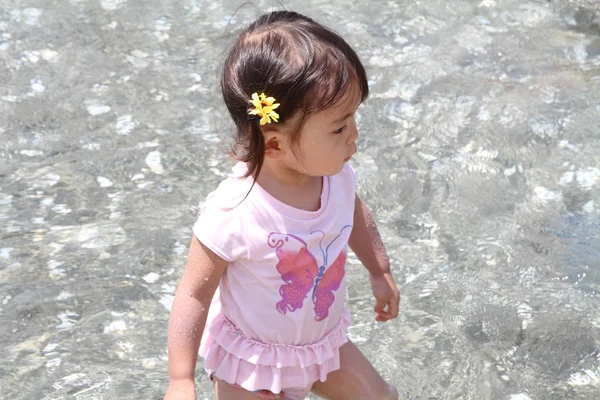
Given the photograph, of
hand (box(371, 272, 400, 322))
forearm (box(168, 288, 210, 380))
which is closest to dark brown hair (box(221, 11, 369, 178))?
forearm (box(168, 288, 210, 380))

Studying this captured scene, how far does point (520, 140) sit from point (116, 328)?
1.84 m

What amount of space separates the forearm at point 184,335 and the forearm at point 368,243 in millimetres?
499

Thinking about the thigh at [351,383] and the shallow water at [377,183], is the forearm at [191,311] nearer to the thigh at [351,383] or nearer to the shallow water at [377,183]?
the thigh at [351,383]

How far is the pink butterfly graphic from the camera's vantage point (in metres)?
1.98

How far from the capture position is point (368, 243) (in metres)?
2.29

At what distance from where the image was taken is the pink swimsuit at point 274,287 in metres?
1.95

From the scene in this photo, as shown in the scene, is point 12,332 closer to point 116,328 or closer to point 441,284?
point 116,328

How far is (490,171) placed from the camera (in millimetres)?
3566

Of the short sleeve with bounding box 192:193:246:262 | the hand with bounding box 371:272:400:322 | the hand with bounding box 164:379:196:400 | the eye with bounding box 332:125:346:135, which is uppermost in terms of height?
the eye with bounding box 332:125:346:135

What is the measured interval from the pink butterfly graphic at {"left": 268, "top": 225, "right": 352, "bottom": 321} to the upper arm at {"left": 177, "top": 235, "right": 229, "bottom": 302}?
126 millimetres

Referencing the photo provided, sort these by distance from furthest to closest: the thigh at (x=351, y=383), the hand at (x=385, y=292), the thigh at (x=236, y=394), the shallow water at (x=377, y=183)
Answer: the shallow water at (x=377, y=183), the hand at (x=385, y=292), the thigh at (x=351, y=383), the thigh at (x=236, y=394)

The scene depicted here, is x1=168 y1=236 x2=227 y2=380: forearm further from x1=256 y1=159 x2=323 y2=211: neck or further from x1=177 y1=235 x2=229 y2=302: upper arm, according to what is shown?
x1=256 y1=159 x2=323 y2=211: neck

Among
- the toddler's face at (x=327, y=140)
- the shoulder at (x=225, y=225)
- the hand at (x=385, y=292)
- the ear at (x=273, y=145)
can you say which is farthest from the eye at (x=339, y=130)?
the hand at (x=385, y=292)

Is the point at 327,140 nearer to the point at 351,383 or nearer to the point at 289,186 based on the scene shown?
the point at 289,186
